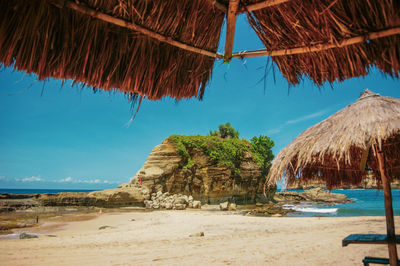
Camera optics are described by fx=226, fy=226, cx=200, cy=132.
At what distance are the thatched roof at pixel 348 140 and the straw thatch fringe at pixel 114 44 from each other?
6.58ft

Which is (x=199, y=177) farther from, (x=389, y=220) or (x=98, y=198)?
(x=389, y=220)

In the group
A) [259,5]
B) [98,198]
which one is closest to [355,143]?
[259,5]

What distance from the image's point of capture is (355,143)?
2938mm

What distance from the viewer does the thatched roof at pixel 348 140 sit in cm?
295

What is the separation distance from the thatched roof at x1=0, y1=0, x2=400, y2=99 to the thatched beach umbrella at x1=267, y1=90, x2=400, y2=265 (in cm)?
108

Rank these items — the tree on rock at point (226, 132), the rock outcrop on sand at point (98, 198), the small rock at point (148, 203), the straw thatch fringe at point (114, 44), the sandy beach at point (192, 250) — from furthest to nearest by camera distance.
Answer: the tree on rock at point (226, 132) → the small rock at point (148, 203) → the rock outcrop on sand at point (98, 198) → the sandy beach at point (192, 250) → the straw thatch fringe at point (114, 44)

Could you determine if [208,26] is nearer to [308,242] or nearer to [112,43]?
[112,43]

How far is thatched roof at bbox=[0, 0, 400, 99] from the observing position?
1.73 m

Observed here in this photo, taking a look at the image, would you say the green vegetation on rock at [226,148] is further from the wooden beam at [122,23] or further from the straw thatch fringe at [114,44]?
the wooden beam at [122,23]

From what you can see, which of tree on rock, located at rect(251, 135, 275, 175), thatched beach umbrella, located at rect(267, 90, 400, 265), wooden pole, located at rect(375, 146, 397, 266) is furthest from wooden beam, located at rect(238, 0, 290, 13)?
tree on rock, located at rect(251, 135, 275, 175)

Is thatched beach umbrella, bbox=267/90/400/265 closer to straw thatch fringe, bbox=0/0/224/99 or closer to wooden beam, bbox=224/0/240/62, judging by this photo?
wooden beam, bbox=224/0/240/62

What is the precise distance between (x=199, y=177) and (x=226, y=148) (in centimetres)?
401

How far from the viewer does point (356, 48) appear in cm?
206

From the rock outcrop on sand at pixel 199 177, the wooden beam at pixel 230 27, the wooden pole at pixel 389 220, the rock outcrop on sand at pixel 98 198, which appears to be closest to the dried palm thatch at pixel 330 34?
the wooden beam at pixel 230 27
